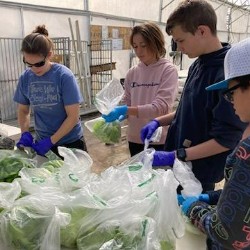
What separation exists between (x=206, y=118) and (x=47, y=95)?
2.77ft

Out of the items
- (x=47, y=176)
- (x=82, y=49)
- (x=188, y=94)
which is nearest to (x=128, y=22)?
(x=82, y=49)

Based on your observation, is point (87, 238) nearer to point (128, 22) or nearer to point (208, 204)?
point (208, 204)

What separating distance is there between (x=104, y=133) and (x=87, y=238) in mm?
1000

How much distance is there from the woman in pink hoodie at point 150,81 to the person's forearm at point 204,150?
485 millimetres

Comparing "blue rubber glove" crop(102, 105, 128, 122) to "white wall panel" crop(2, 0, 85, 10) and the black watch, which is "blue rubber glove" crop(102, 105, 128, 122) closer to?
the black watch

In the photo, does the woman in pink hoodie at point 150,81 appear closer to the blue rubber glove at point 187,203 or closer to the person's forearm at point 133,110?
the person's forearm at point 133,110

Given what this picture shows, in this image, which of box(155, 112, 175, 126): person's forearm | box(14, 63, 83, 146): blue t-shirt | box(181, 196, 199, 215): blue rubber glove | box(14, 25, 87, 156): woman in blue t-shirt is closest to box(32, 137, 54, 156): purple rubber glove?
box(14, 25, 87, 156): woman in blue t-shirt

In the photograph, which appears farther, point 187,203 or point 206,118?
point 206,118

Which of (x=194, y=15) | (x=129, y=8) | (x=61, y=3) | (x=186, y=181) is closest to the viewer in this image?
(x=186, y=181)

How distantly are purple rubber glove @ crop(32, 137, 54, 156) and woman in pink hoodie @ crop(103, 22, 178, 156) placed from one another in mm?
334

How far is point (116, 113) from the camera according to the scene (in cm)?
158

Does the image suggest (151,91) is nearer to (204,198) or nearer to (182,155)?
(182,155)

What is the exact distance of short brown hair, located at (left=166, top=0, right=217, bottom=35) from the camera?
3.51 feet

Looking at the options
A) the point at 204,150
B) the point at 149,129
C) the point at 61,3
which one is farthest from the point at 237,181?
the point at 61,3
